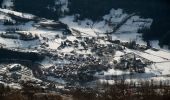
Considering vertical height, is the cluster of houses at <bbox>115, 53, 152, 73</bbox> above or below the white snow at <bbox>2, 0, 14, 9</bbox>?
below

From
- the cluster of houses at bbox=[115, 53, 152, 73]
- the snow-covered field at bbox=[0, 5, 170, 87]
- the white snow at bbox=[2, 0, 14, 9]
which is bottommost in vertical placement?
the cluster of houses at bbox=[115, 53, 152, 73]

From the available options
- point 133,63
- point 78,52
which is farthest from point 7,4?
point 133,63

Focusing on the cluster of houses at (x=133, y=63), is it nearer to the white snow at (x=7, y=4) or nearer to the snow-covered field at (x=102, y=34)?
the snow-covered field at (x=102, y=34)

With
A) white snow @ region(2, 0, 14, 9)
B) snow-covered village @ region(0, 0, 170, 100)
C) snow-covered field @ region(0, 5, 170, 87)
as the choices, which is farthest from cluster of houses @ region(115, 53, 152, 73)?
white snow @ region(2, 0, 14, 9)

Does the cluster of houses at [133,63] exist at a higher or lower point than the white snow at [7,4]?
lower

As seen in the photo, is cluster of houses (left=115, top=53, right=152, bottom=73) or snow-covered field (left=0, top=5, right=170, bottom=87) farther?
cluster of houses (left=115, top=53, right=152, bottom=73)

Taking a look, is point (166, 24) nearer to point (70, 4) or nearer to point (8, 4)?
point (70, 4)

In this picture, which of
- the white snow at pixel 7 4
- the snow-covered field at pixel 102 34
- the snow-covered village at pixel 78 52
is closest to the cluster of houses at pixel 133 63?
the snow-covered village at pixel 78 52

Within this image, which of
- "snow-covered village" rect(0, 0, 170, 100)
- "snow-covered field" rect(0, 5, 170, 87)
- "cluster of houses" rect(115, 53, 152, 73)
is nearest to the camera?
"snow-covered village" rect(0, 0, 170, 100)

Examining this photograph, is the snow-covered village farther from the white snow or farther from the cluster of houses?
the white snow
